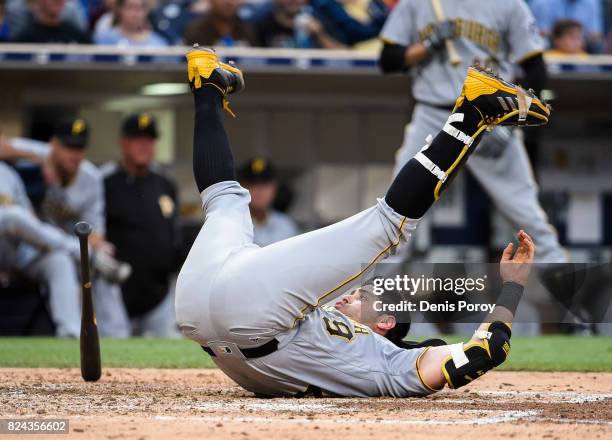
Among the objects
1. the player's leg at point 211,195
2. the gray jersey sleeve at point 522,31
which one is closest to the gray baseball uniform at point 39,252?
the gray jersey sleeve at point 522,31

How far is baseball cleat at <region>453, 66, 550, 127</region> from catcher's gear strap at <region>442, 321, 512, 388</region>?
80cm

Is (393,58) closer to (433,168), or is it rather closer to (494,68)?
(494,68)

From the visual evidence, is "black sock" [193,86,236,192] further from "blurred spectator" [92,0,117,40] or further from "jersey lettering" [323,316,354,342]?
"blurred spectator" [92,0,117,40]

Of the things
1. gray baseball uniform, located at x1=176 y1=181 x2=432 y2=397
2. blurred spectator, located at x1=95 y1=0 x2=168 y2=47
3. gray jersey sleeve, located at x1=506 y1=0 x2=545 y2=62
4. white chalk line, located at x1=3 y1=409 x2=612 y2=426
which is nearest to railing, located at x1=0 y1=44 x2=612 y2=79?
blurred spectator, located at x1=95 y1=0 x2=168 y2=47

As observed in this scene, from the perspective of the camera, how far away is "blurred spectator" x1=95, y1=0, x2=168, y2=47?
33.3 feet

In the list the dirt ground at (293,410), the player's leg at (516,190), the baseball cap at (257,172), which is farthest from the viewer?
the baseball cap at (257,172)

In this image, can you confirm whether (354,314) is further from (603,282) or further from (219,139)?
(603,282)

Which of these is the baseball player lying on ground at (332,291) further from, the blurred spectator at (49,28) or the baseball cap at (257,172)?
the blurred spectator at (49,28)

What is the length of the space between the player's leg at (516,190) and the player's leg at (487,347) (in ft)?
9.98

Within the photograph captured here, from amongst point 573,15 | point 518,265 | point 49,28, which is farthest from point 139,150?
point 518,265

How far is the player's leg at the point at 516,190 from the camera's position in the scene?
285 inches

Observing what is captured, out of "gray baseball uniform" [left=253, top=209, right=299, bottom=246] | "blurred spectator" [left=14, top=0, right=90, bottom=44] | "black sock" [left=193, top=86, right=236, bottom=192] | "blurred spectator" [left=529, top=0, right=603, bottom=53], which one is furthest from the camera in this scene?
"blurred spectator" [left=529, top=0, right=603, bottom=53]

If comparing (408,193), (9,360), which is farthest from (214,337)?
(9,360)

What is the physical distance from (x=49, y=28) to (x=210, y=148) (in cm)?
602
